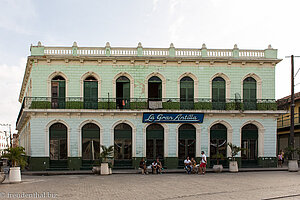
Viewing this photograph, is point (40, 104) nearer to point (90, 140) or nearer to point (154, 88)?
point (90, 140)

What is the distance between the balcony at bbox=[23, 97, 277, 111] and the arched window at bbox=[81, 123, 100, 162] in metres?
1.63

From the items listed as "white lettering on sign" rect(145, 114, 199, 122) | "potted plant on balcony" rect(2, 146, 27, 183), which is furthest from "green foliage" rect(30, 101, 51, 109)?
"white lettering on sign" rect(145, 114, 199, 122)

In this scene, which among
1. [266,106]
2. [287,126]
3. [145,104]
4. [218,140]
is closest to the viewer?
[145,104]

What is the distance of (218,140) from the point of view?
88.7ft

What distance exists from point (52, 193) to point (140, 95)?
1388 cm

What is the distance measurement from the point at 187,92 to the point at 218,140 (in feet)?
14.9

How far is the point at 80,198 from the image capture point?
12.7 m

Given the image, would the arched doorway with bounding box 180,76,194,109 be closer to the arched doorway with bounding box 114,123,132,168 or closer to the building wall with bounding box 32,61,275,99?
the building wall with bounding box 32,61,275,99

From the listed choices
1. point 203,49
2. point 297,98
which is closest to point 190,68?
point 203,49

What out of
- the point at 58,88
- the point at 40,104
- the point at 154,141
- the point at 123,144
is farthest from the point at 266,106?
the point at 40,104

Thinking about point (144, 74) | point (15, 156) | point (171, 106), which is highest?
point (144, 74)

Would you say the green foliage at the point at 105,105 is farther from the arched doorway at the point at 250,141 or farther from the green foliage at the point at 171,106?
the arched doorway at the point at 250,141

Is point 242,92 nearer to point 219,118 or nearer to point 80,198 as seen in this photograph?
point 219,118

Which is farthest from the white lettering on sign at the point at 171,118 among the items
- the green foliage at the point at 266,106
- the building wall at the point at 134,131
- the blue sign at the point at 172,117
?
the green foliage at the point at 266,106
